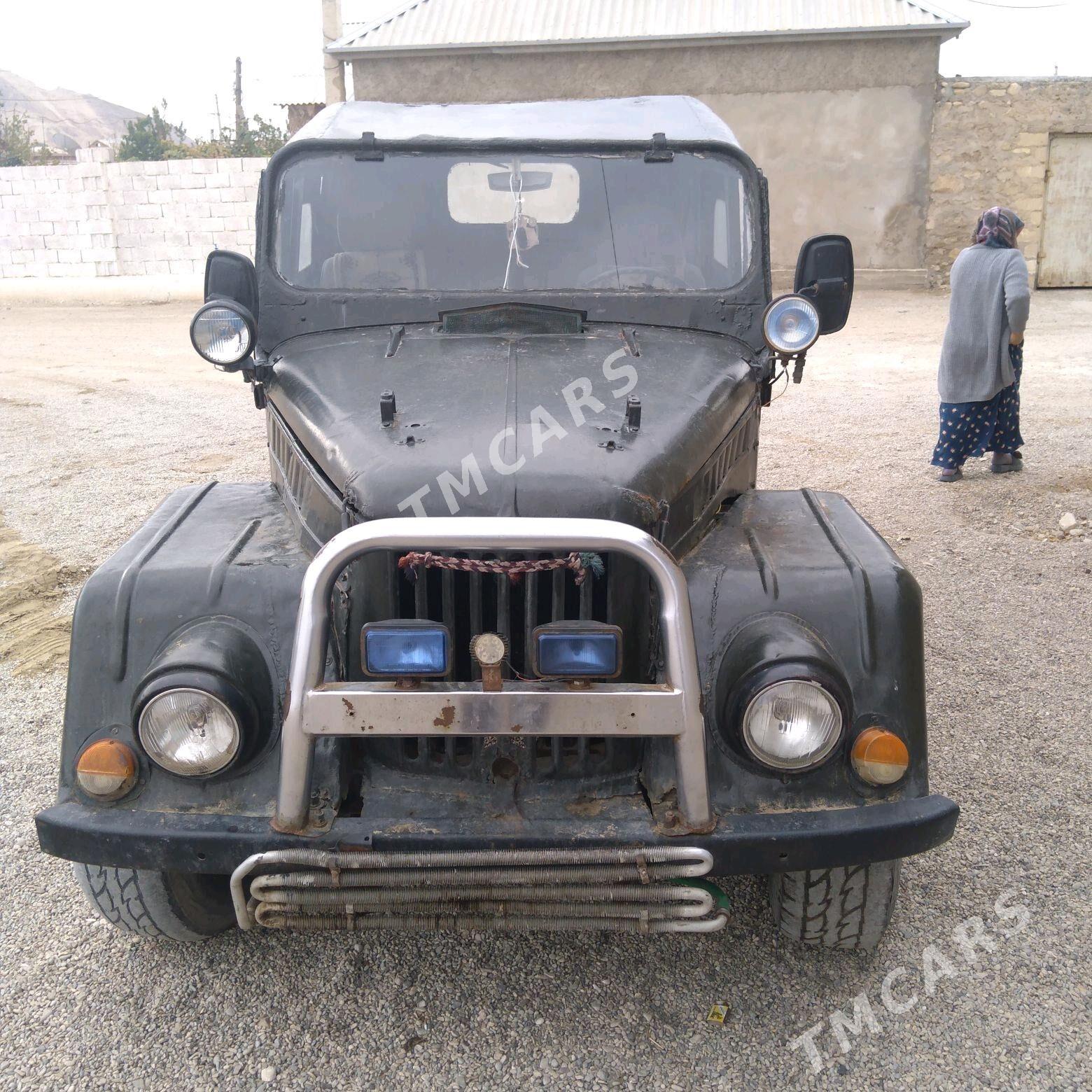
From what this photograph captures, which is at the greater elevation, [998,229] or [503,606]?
[998,229]

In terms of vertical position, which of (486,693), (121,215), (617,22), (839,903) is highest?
(617,22)

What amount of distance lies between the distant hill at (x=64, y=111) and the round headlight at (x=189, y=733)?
81400 millimetres

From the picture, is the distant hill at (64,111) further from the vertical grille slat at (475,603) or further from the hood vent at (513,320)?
the vertical grille slat at (475,603)

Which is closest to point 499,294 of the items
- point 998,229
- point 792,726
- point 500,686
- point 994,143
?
point 500,686

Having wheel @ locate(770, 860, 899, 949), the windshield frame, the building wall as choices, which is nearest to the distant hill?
the building wall

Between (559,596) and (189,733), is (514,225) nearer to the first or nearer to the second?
(559,596)

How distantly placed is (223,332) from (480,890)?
6.17ft

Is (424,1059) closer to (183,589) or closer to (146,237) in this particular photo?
(183,589)

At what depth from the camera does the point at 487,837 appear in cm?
198

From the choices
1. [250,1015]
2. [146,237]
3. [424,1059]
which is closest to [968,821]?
[424,1059]

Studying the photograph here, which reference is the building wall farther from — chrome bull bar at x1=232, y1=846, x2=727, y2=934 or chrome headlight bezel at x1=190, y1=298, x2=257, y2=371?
chrome bull bar at x1=232, y1=846, x2=727, y2=934

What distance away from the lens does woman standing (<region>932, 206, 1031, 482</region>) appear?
6.40 meters

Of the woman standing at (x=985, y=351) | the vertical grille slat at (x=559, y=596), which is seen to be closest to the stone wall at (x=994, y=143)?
the woman standing at (x=985, y=351)

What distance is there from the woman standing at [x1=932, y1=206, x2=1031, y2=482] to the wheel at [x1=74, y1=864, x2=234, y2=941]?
5.81m
